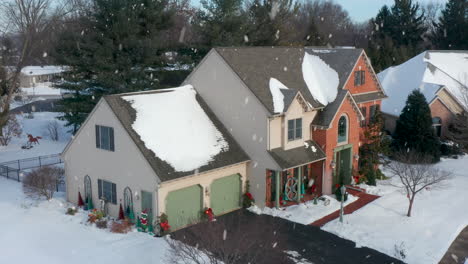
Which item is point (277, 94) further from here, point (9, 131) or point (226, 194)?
point (9, 131)

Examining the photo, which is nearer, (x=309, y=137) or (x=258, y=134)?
(x=258, y=134)

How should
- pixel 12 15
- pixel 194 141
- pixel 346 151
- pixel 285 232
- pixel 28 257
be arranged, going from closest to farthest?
pixel 28 257
pixel 285 232
pixel 194 141
pixel 346 151
pixel 12 15

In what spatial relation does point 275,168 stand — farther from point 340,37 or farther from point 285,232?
point 340,37

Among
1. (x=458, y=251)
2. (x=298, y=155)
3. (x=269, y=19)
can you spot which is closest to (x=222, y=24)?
(x=269, y=19)

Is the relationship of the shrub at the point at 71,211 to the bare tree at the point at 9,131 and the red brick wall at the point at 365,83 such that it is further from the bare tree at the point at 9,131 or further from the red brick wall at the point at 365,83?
the bare tree at the point at 9,131

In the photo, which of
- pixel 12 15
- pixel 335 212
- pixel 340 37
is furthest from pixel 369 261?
pixel 340 37

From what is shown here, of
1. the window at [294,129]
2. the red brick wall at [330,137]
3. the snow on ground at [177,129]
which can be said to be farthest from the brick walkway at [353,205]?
the snow on ground at [177,129]
